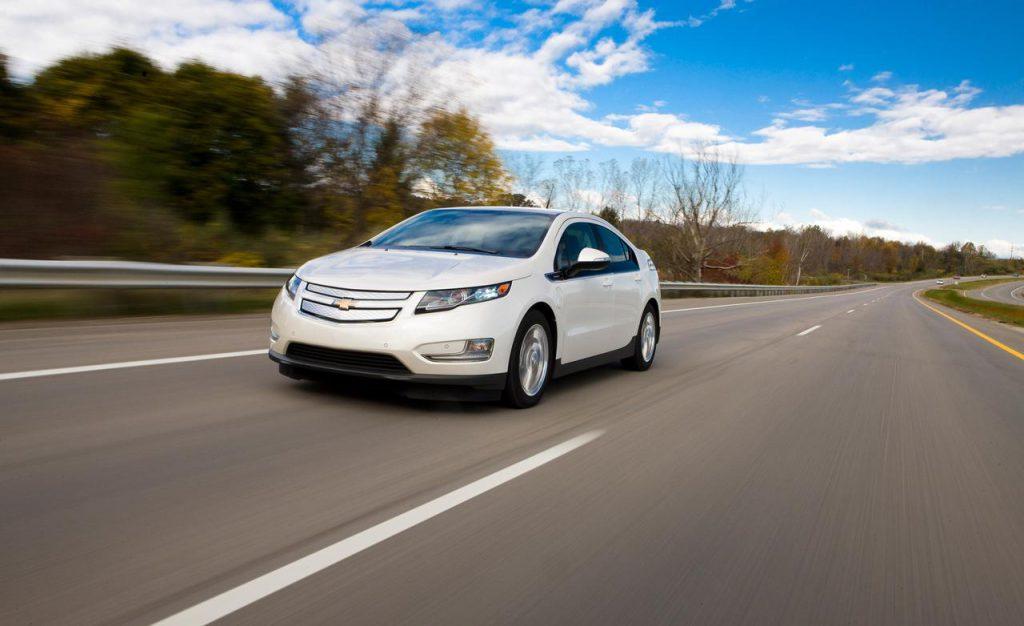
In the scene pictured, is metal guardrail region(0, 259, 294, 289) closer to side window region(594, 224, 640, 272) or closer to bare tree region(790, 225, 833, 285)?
side window region(594, 224, 640, 272)

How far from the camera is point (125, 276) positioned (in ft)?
31.8

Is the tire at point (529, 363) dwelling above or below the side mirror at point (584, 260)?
below

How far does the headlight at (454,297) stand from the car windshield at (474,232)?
0.71 metres

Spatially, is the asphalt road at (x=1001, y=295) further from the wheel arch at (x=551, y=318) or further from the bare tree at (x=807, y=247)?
the wheel arch at (x=551, y=318)

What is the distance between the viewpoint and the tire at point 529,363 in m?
5.75

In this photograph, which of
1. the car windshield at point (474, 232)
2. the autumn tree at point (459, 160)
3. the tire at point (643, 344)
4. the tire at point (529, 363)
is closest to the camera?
the tire at point (529, 363)

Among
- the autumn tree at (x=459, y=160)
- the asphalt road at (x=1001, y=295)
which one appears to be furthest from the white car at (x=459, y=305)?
the asphalt road at (x=1001, y=295)

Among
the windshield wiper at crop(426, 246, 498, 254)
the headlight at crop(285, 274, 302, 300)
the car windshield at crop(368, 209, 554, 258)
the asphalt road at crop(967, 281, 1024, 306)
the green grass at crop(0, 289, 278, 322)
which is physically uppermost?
the car windshield at crop(368, 209, 554, 258)

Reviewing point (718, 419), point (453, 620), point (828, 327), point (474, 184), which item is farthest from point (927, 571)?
point (474, 184)

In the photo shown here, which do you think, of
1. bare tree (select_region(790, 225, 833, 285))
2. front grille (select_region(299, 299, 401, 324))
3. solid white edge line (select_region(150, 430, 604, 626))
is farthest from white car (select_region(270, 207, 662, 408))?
bare tree (select_region(790, 225, 833, 285))

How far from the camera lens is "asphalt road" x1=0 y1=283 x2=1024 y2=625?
2.84 meters

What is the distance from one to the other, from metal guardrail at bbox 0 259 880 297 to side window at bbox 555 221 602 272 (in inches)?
223

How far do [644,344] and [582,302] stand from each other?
2.13 meters

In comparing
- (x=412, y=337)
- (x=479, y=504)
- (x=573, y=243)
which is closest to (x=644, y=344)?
(x=573, y=243)
